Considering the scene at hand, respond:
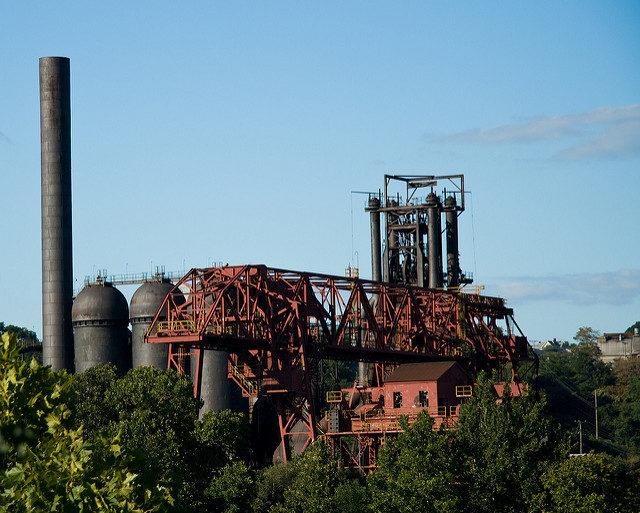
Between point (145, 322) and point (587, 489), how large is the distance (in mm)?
45045

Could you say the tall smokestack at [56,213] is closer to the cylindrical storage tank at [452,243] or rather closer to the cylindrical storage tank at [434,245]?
the cylindrical storage tank at [434,245]

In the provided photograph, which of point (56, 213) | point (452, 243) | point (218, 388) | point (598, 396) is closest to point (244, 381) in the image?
point (218, 388)

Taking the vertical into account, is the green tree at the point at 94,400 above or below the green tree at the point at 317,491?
above

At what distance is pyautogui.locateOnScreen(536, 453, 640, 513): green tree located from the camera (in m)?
51.2

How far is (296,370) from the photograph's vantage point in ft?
224

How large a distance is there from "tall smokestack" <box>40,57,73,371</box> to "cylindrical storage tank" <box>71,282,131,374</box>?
4.64 ft

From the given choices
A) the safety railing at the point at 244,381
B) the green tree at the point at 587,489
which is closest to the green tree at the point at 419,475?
the green tree at the point at 587,489

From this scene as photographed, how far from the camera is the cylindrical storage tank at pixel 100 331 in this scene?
88.9m

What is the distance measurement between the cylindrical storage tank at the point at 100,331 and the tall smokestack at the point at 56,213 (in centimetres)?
141

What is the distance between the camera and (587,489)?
52375 millimetres

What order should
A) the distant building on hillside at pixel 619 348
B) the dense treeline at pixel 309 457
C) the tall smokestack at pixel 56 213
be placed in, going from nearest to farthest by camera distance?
the dense treeline at pixel 309 457
the tall smokestack at pixel 56 213
the distant building on hillside at pixel 619 348

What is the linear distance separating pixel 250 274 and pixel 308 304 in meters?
5.01

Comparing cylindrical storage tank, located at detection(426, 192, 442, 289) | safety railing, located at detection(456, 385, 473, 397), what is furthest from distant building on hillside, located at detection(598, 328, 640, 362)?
safety railing, located at detection(456, 385, 473, 397)

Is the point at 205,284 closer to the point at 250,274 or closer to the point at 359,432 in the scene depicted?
the point at 250,274
